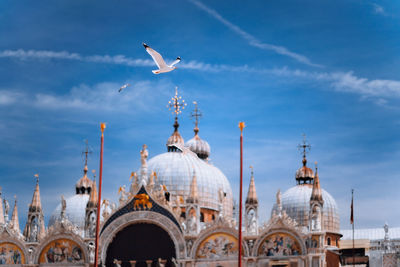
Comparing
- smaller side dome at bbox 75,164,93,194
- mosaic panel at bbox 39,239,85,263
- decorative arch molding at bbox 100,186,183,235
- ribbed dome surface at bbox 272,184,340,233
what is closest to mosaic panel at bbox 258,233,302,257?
decorative arch molding at bbox 100,186,183,235

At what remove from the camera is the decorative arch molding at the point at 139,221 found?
51.8 m

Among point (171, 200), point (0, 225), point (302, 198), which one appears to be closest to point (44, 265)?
point (0, 225)

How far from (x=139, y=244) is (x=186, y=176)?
333 inches

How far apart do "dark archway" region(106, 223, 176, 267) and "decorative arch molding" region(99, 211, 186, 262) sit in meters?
0.34

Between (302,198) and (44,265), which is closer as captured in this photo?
(44,265)

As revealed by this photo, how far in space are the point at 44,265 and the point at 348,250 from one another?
69.3ft

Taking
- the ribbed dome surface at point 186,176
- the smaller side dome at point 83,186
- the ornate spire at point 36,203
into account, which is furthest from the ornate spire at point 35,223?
the smaller side dome at point 83,186

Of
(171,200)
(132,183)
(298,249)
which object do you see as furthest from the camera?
(171,200)

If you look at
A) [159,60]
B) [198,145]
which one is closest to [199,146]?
[198,145]

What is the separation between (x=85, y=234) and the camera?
53.4 metres

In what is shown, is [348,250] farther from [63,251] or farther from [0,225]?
[0,225]

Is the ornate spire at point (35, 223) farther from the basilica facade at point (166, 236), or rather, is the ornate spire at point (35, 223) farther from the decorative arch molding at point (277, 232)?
the decorative arch molding at point (277, 232)

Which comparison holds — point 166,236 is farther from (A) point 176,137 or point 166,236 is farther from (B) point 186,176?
(A) point 176,137

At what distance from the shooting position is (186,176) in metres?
59.4
